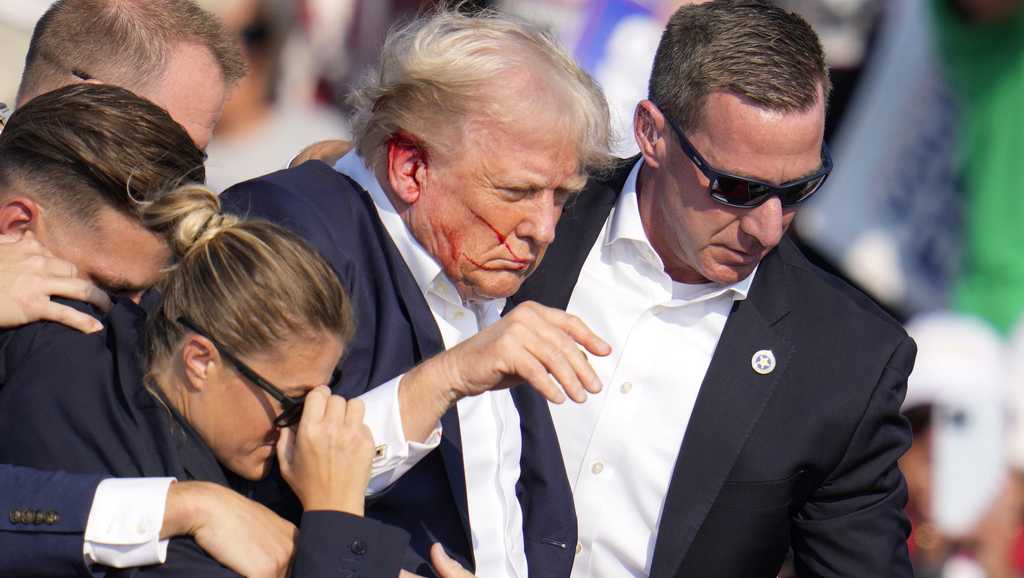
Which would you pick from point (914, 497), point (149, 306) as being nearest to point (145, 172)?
point (149, 306)

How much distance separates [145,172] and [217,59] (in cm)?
82

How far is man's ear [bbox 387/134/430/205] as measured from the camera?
10.1ft

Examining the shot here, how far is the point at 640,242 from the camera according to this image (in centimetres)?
377

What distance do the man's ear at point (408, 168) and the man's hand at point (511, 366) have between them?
0.49 m

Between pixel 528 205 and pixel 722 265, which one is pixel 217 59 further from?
pixel 722 265

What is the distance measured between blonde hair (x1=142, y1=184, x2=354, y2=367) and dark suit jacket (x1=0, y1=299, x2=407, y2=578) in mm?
110

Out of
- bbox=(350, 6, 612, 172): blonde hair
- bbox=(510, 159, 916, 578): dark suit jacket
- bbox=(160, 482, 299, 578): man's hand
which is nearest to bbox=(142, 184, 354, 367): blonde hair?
bbox=(160, 482, 299, 578): man's hand

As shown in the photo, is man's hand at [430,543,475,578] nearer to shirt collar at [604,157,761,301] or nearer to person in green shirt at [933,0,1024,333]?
shirt collar at [604,157,761,301]

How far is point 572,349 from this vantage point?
102 inches

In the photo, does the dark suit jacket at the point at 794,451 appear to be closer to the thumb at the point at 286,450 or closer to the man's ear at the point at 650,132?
the man's ear at the point at 650,132

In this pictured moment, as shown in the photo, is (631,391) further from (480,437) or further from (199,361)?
(199,361)

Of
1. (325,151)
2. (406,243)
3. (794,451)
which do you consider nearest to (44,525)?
(406,243)

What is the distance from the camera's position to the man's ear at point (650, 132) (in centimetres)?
377

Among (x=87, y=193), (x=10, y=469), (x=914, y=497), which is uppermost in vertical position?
(x=87, y=193)
